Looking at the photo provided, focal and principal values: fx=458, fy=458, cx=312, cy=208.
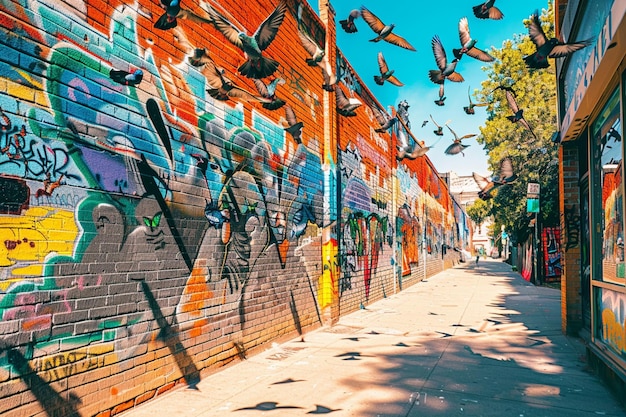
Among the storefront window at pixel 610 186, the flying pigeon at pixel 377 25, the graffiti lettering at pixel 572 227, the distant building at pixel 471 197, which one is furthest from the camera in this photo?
the distant building at pixel 471 197

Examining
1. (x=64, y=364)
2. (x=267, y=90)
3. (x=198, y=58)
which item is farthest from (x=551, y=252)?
(x=64, y=364)

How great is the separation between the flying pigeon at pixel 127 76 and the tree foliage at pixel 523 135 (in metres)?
15.2

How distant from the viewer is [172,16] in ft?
14.5

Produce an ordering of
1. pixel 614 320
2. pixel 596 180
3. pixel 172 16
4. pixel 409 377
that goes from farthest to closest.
A: pixel 596 180, pixel 409 377, pixel 614 320, pixel 172 16

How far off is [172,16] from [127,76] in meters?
0.77

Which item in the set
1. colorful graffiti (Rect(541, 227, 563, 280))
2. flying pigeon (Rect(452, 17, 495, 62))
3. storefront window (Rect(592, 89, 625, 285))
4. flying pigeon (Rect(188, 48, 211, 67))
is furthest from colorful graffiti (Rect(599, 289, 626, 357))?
colorful graffiti (Rect(541, 227, 563, 280))

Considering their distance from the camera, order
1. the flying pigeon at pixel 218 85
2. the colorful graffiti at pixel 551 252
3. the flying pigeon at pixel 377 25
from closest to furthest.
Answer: the flying pigeon at pixel 218 85 → the flying pigeon at pixel 377 25 → the colorful graffiti at pixel 551 252

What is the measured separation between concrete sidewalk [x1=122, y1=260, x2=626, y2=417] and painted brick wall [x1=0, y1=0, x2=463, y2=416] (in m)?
0.50

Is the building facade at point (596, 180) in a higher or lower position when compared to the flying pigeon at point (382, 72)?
lower

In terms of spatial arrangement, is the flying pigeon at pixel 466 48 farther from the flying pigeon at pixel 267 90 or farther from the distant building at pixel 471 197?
the distant building at pixel 471 197

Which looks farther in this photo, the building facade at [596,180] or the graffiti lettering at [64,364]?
the building facade at [596,180]

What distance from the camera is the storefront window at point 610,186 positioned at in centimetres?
481

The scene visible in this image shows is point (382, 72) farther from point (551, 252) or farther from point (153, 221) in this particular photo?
point (551, 252)

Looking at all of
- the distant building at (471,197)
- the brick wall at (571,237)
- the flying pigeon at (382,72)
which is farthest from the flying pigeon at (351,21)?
the distant building at (471,197)
